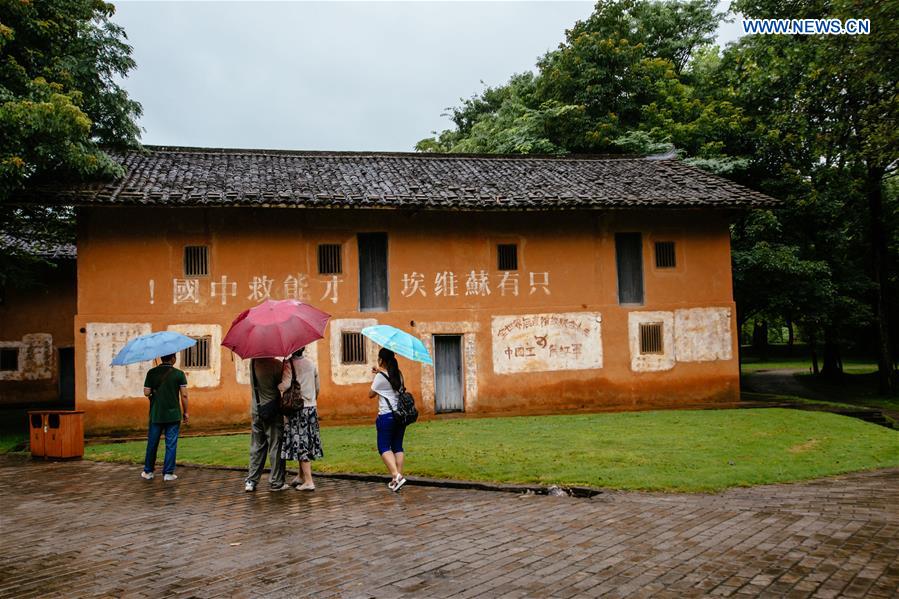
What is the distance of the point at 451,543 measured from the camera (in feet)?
19.3

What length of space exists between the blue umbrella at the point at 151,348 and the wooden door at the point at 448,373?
7.98m

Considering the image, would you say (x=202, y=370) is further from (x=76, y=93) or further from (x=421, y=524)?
(x=421, y=524)

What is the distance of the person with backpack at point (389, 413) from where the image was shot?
812 centimetres

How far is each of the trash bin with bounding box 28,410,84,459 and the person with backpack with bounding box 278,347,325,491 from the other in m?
5.36

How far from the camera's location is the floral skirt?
820cm

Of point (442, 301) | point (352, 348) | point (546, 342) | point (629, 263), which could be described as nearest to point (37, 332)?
point (352, 348)

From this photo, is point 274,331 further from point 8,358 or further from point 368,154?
point 8,358

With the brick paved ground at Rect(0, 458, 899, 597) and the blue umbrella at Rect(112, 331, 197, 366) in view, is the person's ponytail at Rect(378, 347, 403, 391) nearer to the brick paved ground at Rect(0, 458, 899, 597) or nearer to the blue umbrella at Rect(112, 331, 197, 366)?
the brick paved ground at Rect(0, 458, 899, 597)

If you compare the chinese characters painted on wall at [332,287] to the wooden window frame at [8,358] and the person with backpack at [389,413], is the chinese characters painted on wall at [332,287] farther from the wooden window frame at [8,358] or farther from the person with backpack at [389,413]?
the wooden window frame at [8,358]

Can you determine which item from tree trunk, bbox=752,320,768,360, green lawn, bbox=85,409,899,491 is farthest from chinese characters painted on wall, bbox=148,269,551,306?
tree trunk, bbox=752,320,768,360

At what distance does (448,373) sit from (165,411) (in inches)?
341

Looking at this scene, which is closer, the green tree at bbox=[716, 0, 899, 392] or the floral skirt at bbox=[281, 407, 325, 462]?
the floral skirt at bbox=[281, 407, 325, 462]

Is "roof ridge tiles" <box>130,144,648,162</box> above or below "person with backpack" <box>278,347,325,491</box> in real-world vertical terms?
above

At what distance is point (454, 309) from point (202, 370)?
5953mm
